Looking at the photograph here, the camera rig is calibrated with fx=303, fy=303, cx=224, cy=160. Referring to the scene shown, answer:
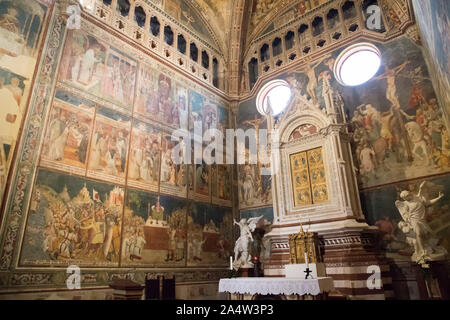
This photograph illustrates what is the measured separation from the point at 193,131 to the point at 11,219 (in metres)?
7.56

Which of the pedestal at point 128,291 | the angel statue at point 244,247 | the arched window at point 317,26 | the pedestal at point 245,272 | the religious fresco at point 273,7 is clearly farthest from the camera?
the religious fresco at point 273,7

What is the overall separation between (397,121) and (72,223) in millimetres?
11233

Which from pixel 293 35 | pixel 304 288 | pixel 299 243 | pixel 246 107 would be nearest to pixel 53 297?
pixel 304 288

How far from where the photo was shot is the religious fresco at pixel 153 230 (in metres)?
9.77

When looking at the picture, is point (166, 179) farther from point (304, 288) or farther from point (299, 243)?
point (304, 288)

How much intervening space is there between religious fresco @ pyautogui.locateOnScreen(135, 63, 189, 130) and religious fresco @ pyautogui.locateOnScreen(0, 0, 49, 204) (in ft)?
11.8

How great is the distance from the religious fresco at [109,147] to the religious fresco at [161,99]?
110cm

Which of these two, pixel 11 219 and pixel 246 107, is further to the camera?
pixel 246 107

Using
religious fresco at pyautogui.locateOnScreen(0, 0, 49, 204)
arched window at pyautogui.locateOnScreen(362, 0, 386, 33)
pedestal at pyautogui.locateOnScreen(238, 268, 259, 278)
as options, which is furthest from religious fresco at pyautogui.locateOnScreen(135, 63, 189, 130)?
arched window at pyautogui.locateOnScreen(362, 0, 386, 33)

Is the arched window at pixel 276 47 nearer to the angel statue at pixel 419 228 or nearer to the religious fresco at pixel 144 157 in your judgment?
the religious fresco at pixel 144 157

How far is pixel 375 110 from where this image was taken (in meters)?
11.6

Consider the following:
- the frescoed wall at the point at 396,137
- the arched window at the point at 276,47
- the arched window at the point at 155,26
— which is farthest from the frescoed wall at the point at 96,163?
the frescoed wall at the point at 396,137

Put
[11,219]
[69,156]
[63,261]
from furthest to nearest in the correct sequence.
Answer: [69,156]
[63,261]
[11,219]

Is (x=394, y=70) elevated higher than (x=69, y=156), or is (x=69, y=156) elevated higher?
(x=394, y=70)
